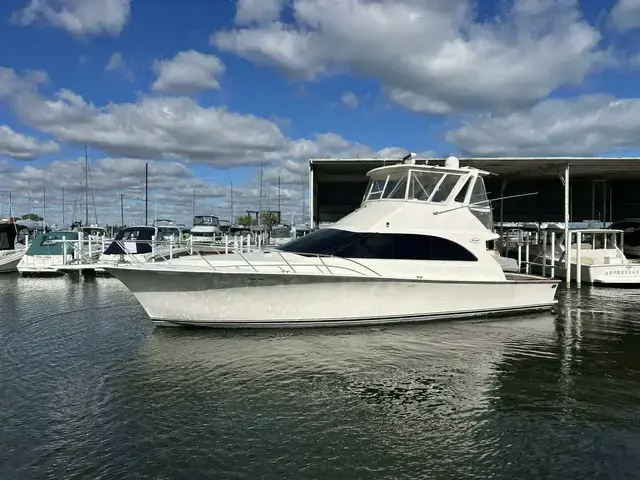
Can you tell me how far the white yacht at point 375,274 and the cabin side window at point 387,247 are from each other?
24 millimetres

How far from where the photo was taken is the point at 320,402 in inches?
263

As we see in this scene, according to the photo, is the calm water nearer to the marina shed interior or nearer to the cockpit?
the cockpit

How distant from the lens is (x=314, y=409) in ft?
21.1

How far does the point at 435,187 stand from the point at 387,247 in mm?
2290

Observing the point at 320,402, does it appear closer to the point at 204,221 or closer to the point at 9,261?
the point at 9,261

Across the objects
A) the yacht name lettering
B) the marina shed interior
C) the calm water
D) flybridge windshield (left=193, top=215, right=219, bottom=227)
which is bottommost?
the calm water

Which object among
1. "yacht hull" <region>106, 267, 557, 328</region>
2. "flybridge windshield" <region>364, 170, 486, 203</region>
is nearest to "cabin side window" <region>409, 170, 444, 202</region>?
"flybridge windshield" <region>364, 170, 486, 203</region>

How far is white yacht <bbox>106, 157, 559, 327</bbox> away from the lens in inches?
398

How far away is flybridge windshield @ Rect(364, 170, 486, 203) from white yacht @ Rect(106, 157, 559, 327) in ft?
0.08

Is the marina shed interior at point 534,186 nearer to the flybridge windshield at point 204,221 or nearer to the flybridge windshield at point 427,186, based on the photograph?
the flybridge windshield at point 427,186

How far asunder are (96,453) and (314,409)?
2.53 m

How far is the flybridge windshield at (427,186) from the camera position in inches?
486

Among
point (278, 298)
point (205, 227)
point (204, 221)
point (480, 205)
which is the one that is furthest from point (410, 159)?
point (204, 221)

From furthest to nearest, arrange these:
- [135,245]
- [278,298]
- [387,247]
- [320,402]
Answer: [135,245]
[387,247]
[278,298]
[320,402]
